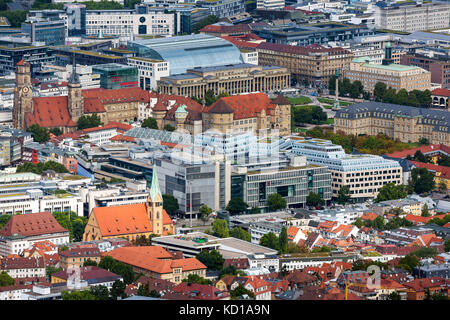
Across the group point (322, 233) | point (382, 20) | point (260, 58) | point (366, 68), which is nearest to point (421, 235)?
point (322, 233)

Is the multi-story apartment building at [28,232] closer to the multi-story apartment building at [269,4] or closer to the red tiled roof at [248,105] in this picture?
the red tiled roof at [248,105]

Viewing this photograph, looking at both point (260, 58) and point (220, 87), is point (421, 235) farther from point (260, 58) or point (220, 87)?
point (260, 58)

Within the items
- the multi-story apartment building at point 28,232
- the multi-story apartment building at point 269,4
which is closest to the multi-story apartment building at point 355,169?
the multi-story apartment building at point 28,232

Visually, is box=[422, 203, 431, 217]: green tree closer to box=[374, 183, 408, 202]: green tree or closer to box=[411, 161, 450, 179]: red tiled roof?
box=[374, 183, 408, 202]: green tree

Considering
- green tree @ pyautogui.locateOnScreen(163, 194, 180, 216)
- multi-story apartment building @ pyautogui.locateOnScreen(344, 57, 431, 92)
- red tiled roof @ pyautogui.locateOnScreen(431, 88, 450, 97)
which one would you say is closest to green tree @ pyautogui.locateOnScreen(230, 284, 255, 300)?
green tree @ pyautogui.locateOnScreen(163, 194, 180, 216)

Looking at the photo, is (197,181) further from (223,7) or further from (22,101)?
(223,7)

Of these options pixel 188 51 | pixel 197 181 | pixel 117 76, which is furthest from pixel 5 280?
pixel 188 51
